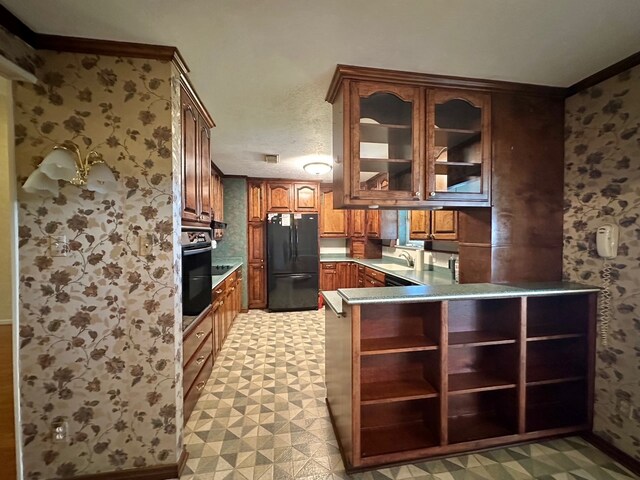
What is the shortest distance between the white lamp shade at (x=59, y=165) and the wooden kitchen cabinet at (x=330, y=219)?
4272mm

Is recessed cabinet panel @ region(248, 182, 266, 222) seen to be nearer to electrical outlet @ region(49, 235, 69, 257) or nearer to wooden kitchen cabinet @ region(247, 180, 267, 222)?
wooden kitchen cabinet @ region(247, 180, 267, 222)

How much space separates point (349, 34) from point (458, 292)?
1.62 m

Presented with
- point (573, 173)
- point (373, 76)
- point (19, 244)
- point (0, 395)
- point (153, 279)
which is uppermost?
point (373, 76)

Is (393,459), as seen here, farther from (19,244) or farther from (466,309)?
(19,244)

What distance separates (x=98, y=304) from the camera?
149 cm

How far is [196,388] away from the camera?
2.20 m

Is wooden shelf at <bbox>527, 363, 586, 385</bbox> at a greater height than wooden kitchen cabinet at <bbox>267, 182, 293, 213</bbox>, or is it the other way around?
wooden kitchen cabinet at <bbox>267, 182, 293, 213</bbox>

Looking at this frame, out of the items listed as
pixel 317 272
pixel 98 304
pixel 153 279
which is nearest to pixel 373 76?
pixel 153 279

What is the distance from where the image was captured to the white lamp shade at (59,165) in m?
1.29

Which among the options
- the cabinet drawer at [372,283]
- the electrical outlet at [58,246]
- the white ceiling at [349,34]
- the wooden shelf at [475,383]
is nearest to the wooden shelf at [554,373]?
the wooden shelf at [475,383]

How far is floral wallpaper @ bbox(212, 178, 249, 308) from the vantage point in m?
4.79

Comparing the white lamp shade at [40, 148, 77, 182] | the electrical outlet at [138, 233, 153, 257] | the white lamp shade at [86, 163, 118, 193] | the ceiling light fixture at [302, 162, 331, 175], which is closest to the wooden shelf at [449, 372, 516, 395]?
the electrical outlet at [138, 233, 153, 257]

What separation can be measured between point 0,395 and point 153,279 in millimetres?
1331

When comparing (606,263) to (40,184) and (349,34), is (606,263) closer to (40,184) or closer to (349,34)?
(349,34)
